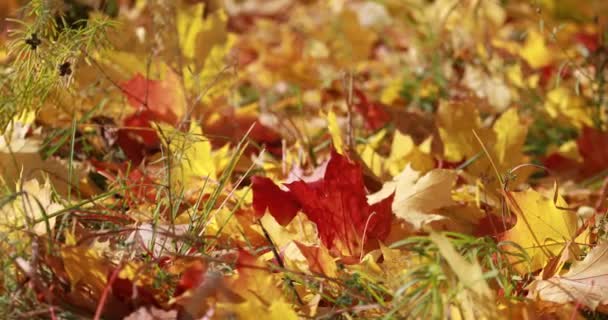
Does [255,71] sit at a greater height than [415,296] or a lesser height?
lesser

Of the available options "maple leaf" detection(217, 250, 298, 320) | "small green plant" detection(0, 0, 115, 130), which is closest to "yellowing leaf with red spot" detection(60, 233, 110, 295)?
"maple leaf" detection(217, 250, 298, 320)

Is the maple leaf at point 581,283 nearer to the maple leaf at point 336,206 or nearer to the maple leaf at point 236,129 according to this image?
the maple leaf at point 336,206

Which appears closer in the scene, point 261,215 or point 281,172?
point 261,215

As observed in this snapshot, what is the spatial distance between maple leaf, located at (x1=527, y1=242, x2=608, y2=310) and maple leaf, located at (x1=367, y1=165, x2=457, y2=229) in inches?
6.9

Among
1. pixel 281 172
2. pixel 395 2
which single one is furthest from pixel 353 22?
pixel 281 172

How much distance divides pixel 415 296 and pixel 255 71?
1403 millimetres

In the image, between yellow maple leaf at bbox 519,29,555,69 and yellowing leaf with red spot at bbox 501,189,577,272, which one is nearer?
yellowing leaf with red spot at bbox 501,189,577,272

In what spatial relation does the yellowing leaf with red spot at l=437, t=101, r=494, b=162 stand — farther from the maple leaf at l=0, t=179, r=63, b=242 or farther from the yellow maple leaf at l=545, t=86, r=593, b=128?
the maple leaf at l=0, t=179, r=63, b=242

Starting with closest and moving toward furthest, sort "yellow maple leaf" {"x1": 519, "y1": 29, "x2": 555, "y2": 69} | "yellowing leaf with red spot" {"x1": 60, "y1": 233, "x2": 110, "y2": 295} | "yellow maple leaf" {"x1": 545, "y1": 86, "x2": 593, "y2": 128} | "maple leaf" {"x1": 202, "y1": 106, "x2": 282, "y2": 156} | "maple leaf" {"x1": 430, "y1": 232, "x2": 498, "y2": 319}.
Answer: "maple leaf" {"x1": 430, "y1": 232, "x2": 498, "y2": 319} < "yellowing leaf with red spot" {"x1": 60, "y1": 233, "x2": 110, "y2": 295} < "maple leaf" {"x1": 202, "y1": 106, "x2": 282, "y2": 156} < "yellow maple leaf" {"x1": 545, "y1": 86, "x2": 593, "y2": 128} < "yellow maple leaf" {"x1": 519, "y1": 29, "x2": 555, "y2": 69}

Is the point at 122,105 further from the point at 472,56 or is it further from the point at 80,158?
the point at 472,56

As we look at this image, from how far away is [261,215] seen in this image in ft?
3.33

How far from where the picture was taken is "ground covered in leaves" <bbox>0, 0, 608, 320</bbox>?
0.81 metres

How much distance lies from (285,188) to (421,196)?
0.17 metres

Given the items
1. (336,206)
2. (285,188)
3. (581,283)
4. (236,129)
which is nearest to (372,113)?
(236,129)
